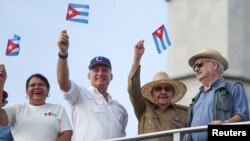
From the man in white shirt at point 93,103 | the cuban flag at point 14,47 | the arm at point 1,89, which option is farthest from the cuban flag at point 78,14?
the arm at point 1,89

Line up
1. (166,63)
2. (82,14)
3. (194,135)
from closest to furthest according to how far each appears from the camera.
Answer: (194,135)
(82,14)
(166,63)

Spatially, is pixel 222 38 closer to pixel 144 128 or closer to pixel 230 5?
pixel 230 5

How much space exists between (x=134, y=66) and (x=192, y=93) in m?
4.46

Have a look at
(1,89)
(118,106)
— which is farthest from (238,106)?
(1,89)

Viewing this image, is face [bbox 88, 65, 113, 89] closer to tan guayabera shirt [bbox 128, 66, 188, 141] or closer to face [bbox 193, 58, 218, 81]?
tan guayabera shirt [bbox 128, 66, 188, 141]

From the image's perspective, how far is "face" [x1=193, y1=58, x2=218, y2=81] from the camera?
696 cm

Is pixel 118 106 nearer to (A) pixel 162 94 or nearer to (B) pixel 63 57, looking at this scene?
(A) pixel 162 94

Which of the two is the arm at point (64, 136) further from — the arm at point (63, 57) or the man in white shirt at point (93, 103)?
the arm at point (63, 57)

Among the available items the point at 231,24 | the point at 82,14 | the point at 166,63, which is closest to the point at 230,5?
the point at 231,24

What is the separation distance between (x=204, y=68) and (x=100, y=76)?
99 centimetres

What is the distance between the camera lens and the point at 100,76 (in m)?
7.44

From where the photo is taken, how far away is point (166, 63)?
1270cm

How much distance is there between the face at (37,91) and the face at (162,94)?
1.00 meters

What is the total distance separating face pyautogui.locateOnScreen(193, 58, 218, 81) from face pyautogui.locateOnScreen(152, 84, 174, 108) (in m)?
0.52
